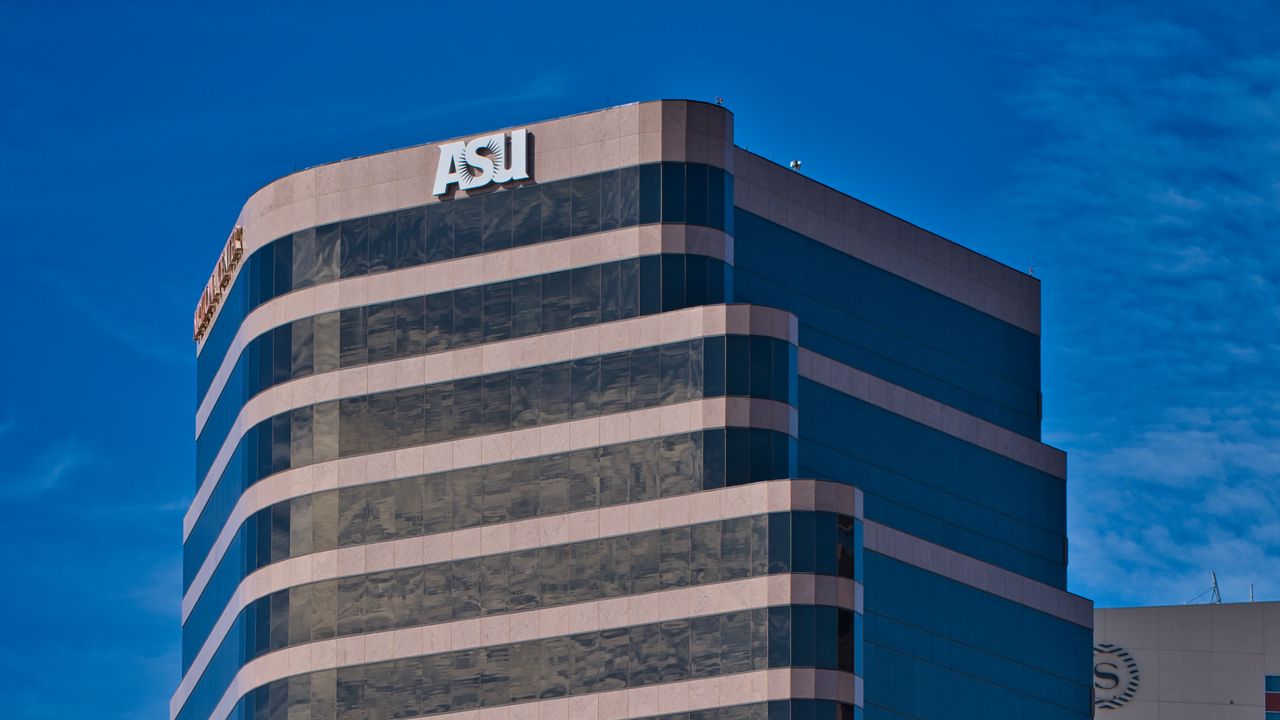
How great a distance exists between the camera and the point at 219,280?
447ft

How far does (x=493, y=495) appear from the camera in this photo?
117 m

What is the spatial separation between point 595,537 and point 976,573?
2896 cm

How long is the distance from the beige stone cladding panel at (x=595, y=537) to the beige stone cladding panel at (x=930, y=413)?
1739cm

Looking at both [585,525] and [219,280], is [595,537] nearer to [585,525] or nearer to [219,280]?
[585,525]

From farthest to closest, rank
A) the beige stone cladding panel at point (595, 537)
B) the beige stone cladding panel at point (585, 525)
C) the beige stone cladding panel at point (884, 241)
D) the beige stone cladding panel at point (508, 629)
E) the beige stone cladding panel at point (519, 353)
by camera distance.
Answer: the beige stone cladding panel at point (884, 241) < the beige stone cladding panel at point (519, 353) < the beige stone cladding panel at point (585, 525) < the beige stone cladding panel at point (508, 629) < the beige stone cladding panel at point (595, 537)

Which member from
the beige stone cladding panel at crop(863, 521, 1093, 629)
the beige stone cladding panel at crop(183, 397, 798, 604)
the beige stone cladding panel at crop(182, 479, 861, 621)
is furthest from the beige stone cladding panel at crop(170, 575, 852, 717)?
the beige stone cladding panel at crop(863, 521, 1093, 629)

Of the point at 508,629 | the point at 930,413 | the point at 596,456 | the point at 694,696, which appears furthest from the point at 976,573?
the point at 508,629

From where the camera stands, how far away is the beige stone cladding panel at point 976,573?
128875 mm

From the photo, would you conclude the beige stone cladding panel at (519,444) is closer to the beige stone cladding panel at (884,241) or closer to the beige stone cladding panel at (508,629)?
the beige stone cladding panel at (508,629)

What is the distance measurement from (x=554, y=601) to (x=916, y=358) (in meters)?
30.5

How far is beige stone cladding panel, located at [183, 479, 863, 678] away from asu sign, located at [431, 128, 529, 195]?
16.6 metres

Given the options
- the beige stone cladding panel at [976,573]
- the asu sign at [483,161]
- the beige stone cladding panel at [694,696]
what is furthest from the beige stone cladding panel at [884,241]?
the beige stone cladding panel at [694,696]

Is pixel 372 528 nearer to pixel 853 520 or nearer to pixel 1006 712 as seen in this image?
pixel 853 520

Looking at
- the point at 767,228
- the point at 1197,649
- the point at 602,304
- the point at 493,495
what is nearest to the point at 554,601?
the point at 493,495
